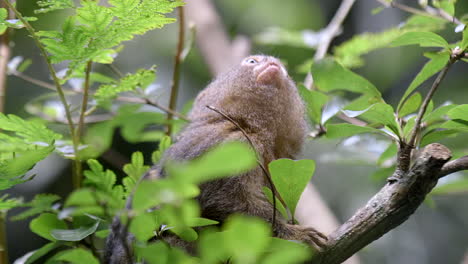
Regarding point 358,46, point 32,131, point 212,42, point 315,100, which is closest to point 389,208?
point 315,100

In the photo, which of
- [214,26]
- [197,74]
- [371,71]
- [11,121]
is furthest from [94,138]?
[371,71]

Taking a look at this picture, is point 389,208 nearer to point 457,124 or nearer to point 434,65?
point 457,124

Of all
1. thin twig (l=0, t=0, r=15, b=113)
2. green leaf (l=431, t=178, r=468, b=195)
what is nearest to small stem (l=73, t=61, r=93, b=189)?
thin twig (l=0, t=0, r=15, b=113)

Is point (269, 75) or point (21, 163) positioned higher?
point (21, 163)

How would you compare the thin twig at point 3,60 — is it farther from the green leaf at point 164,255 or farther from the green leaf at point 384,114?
the green leaf at point 384,114

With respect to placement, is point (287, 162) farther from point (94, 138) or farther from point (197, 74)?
point (197, 74)

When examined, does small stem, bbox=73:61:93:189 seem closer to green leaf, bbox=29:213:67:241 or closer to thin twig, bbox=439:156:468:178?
green leaf, bbox=29:213:67:241
